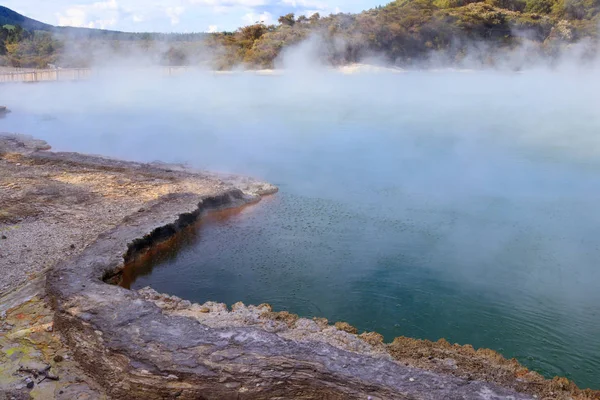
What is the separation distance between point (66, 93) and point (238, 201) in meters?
14.2

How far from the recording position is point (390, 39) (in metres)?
21.6

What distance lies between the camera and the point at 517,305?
4.68 meters

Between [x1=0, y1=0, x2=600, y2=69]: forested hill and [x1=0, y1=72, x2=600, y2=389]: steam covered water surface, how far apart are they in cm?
653

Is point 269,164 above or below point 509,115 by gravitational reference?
below

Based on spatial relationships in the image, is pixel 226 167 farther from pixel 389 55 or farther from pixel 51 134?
pixel 389 55

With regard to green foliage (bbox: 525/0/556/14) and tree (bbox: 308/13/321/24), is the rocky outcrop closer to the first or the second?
tree (bbox: 308/13/321/24)

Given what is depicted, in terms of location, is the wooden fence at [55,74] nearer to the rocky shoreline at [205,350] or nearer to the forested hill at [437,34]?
the forested hill at [437,34]

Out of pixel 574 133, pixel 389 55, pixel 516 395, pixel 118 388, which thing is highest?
pixel 389 55

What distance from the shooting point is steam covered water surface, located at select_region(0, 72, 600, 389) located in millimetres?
4602

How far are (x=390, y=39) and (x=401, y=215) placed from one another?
1641cm

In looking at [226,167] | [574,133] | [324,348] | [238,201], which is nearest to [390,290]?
[324,348]

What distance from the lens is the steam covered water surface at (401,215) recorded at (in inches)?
181

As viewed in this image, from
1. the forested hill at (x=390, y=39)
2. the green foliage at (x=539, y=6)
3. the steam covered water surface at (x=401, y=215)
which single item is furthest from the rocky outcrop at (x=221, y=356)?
the green foliage at (x=539, y=6)

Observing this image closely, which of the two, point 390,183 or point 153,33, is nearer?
point 390,183
